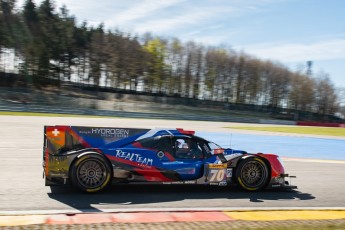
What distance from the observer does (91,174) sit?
24.2ft

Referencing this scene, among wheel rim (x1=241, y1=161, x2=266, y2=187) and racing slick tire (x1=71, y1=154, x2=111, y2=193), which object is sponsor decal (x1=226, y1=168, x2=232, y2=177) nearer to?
wheel rim (x1=241, y1=161, x2=266, y2=187)

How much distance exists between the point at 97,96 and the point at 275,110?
34.4 m

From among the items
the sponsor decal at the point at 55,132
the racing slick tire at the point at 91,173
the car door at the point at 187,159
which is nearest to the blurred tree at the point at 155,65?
the car door at the point at 187,159

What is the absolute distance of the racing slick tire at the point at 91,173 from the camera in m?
7.27

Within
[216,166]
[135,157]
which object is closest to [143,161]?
[135,157]

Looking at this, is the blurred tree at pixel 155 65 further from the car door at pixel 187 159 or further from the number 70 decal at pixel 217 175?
the number 70 decal at pixel 217 175

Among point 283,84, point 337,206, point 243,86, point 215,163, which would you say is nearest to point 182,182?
point 215,163

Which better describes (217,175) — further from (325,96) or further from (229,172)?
(325,96)

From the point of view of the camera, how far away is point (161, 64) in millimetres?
69375

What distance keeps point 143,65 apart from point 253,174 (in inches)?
2339

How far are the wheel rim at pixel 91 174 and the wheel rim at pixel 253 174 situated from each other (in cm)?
288

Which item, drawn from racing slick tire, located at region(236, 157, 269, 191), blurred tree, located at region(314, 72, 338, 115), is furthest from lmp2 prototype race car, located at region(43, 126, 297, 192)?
blurred tree, located at region(314, 72, 338, 115)

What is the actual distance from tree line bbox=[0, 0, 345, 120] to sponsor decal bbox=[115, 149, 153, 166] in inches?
2246

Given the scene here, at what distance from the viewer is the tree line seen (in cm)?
6212
